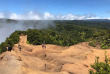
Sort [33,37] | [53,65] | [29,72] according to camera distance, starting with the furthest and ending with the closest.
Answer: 1. [33,37]
2. [53,65]
3. [29,72]

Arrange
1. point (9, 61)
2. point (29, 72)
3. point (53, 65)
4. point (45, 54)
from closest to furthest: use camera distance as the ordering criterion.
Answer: point (29, 72), point (9, 61), point (53, 65), point (45, 54)

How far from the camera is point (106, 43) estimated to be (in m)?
18.0

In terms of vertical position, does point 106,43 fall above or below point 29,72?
above

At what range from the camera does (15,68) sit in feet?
26.8

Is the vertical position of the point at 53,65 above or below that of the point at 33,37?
below

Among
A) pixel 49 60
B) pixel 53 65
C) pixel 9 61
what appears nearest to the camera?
pixel 9 61

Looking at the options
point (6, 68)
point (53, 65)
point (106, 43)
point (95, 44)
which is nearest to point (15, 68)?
point (6, 68)

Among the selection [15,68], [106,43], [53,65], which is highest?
[106,43]

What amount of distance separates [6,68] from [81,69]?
7225mm

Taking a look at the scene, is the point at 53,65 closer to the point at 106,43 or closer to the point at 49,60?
the point at 49,60

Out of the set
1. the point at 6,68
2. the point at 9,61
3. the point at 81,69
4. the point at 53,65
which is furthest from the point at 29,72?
the point at 81,69

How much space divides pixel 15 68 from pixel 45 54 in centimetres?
555

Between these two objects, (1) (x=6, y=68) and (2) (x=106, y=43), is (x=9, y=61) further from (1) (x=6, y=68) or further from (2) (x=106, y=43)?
(2) (x=106, y=43)

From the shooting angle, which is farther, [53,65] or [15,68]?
[53,65]
